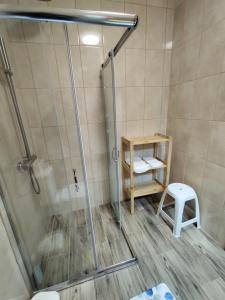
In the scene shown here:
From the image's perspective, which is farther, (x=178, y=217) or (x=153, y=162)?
(x=153, y=162)

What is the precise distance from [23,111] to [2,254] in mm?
1115

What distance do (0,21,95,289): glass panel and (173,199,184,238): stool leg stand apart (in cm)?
86

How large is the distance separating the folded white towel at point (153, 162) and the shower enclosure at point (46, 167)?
2.01ft

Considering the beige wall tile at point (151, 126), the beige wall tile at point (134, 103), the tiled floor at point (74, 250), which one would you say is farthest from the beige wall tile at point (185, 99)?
the tiled floor at point (74, 250)

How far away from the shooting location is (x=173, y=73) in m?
1.65

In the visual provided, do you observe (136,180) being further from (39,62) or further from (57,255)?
(39,62)

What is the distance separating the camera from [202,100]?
134 centimetres

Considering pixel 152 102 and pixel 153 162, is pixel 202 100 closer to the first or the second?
pixel 152 102

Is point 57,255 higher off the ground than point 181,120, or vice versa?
point 181,120

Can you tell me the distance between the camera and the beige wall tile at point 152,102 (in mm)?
1696

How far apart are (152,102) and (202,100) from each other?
55 cm

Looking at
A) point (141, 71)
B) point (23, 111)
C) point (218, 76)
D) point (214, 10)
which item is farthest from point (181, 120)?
point (23, 111)

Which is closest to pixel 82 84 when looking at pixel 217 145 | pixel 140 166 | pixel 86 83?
pixel 86 83

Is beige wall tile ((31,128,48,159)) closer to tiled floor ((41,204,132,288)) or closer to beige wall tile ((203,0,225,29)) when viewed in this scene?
tiled floor ((41,204,132,288))
